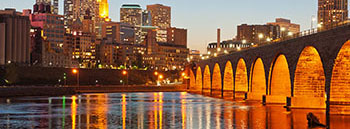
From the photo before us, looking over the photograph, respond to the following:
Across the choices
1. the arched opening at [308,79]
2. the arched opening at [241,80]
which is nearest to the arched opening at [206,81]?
the arched opening at [241,80]

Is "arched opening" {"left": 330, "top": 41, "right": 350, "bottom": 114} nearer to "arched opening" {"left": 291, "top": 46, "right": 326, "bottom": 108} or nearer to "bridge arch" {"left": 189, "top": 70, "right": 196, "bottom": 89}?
"arched opening" {"left": 291, "top": 46, "right": 326, "bottom": 108}

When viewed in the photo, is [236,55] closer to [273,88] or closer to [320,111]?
[273,88]

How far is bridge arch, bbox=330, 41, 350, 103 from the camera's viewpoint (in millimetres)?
47000

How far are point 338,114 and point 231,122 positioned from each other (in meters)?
11.7

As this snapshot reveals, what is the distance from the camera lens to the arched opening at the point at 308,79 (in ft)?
184

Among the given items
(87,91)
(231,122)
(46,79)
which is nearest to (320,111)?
(231,122)

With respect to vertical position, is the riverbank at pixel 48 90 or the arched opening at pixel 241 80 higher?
the arched opening at pixel 241 80

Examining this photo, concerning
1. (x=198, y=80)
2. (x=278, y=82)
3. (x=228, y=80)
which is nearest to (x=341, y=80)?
(x=278, y=82)

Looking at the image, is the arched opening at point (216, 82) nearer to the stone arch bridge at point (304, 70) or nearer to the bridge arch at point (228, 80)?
the bridge arch at point (228, 80)

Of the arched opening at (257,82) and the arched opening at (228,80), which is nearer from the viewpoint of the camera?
the arched opening at (257,82)

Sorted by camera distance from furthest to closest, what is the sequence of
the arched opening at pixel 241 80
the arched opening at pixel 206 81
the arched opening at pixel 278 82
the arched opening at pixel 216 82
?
the arched opening at pixel 206 81 < the arched opening at pixel 216 82 < the arched opening at pixel 241 80 < the arched opening at pixel 278 82

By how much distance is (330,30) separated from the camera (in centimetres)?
4822

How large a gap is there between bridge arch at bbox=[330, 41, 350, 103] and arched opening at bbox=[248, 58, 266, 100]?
3140 centimetres

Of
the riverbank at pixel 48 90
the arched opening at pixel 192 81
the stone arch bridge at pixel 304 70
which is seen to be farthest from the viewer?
the arched opening at pixel 192 81
